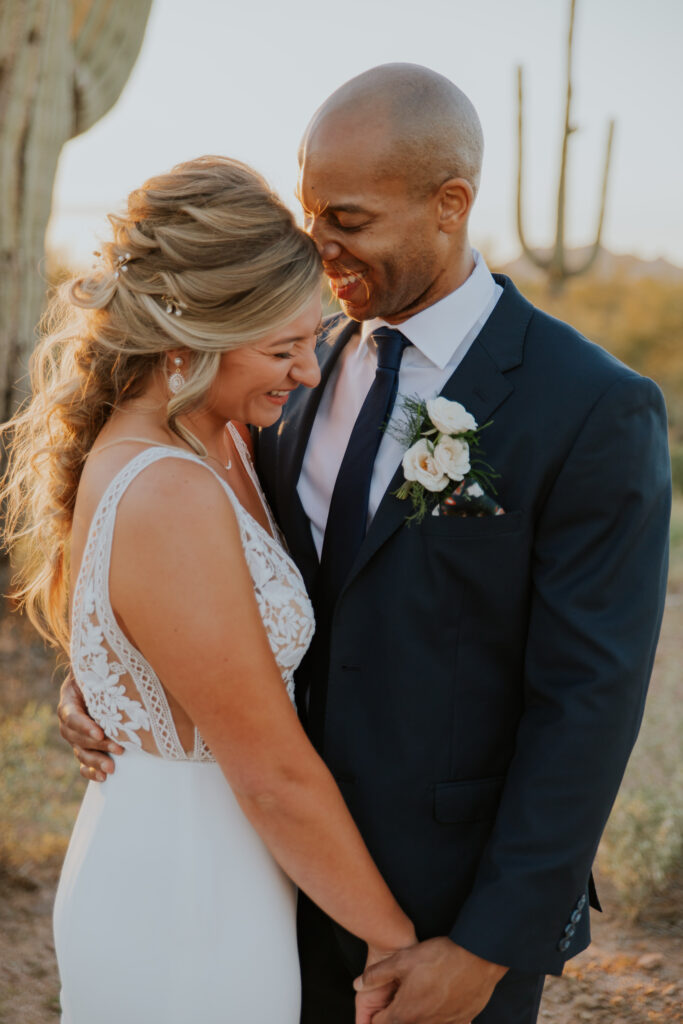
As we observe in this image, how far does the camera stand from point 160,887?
1.84m

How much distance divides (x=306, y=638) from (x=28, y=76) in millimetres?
3747

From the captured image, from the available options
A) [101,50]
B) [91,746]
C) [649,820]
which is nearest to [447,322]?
[91,746]

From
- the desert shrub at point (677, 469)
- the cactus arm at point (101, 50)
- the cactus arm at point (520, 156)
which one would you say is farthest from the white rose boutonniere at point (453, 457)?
the desert shrub at point (677, 469)

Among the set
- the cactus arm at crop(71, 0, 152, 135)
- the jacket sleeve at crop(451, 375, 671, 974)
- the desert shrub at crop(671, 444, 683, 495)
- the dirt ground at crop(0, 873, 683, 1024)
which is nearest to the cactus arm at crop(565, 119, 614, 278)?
the desert shrub at crop(671, 444, 683, 495)

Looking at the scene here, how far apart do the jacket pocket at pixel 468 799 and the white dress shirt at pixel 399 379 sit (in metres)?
0.62

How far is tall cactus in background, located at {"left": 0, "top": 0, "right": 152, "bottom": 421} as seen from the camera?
4461mm

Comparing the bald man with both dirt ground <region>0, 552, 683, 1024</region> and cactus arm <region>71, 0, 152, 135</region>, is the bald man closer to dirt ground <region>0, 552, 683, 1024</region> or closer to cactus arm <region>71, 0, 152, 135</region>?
dirt ground <region>0, 552, 683, 1024</region>

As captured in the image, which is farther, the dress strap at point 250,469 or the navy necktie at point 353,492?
the dress strap at point 250,469

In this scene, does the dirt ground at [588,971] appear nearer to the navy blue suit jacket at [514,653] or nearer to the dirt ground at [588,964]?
the dirt ground at [588,964]

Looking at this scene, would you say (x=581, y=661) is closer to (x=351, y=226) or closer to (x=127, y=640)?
(x=127, y=640)

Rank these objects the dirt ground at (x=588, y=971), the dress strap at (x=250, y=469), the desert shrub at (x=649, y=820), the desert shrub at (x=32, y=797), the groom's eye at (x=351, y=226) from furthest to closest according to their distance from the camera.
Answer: the desert shrub at (x=32, y=797) < the desert shrub at (x=649, y=820) < the dirt ground at (x=588, y=971) < the dress strap at (x=250, y=469) < the groom's eye at (x=351, y=226)

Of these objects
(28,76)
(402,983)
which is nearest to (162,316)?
(402,983)

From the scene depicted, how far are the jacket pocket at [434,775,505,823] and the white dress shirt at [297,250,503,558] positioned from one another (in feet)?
2.02

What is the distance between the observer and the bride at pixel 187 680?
1.71 metres
